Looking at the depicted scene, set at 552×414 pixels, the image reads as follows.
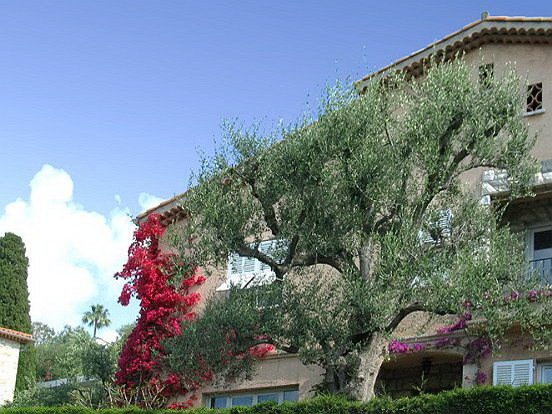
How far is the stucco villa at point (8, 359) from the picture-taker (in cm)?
3114

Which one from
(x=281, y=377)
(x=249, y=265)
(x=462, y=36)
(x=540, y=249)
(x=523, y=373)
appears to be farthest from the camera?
(x=249, y=265)

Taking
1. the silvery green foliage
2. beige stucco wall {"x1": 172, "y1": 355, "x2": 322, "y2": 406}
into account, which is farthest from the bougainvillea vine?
the silvery green foliage

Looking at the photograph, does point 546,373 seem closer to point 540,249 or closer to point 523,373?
point 523,373

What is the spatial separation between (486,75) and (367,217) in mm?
5736

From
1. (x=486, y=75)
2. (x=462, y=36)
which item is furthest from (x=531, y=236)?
(x=462, y=36)

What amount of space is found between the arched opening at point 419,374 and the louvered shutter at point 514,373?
156 cm

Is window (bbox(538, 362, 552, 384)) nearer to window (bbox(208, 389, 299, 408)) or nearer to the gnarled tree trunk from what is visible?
the gnarled tree trunk

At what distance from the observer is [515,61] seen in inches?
799

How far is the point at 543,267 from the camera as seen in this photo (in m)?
19.3

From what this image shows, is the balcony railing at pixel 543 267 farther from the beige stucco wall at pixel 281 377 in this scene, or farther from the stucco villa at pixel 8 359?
the stucco villa at pixel 8 359

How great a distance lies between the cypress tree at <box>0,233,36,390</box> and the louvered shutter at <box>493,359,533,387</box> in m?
24.5

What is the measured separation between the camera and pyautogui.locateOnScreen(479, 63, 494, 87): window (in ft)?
55.6

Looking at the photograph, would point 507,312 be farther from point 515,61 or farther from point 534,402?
point 515,61

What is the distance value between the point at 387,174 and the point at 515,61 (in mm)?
6134
